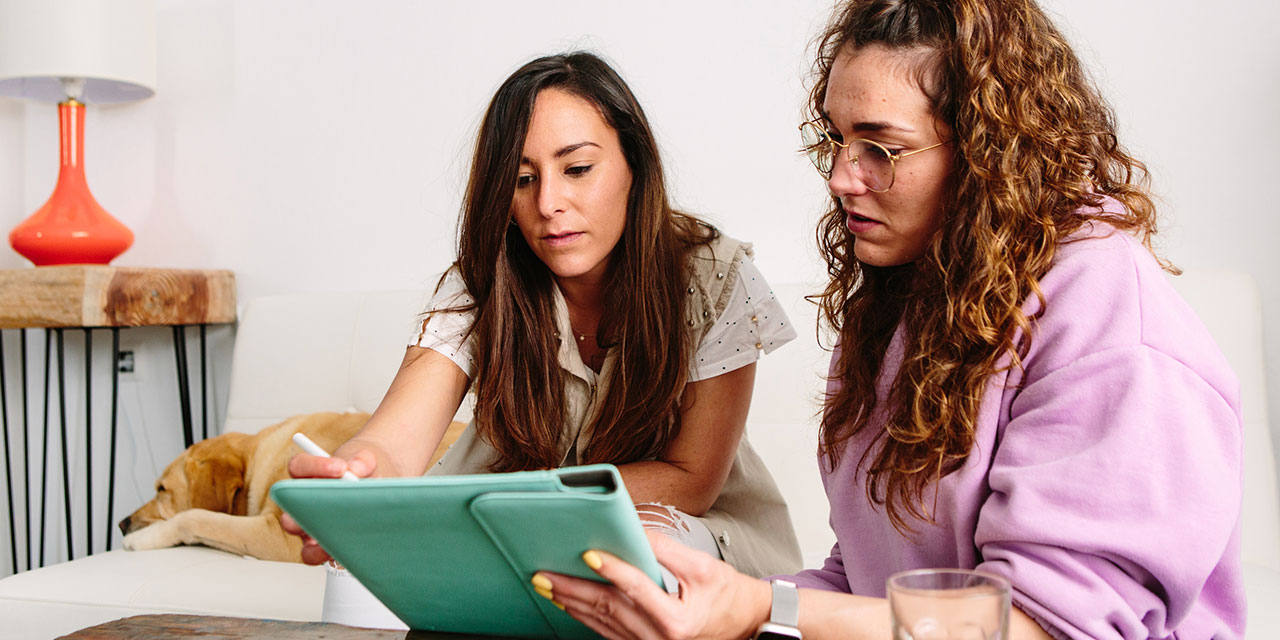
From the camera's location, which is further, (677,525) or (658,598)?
(677,525)

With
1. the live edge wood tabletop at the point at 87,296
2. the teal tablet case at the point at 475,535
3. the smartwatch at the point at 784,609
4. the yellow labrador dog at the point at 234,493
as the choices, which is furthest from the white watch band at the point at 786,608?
the live edge wood tabletop at the point at 87,296

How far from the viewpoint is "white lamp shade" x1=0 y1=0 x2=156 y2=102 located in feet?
8.39

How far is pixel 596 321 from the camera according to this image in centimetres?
165

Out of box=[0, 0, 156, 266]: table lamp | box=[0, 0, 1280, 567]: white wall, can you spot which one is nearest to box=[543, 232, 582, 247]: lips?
box=[0, 0, 1280, 567]: white wall

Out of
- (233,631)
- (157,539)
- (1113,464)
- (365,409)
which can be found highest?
(1113,464)

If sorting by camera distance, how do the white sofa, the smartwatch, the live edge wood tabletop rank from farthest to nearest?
the live edge wood tabletop < the white sofa < the smartwatch

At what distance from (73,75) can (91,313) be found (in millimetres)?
588

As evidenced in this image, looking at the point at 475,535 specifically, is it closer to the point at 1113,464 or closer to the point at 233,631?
the point at 233,631

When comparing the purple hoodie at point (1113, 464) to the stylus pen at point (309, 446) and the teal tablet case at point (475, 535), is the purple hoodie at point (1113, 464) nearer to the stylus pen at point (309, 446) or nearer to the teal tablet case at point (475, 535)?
the teal tablet case at point (475, 535)

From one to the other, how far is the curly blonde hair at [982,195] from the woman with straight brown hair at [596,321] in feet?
1.76

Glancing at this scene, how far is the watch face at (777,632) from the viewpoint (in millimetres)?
846

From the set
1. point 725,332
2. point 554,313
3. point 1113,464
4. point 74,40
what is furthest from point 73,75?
point 1113,464

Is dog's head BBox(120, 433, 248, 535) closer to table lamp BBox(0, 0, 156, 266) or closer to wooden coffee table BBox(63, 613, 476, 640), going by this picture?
table lamp BBox(0, 0, 156, 266)

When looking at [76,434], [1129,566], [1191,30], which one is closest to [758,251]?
[1191,30]
